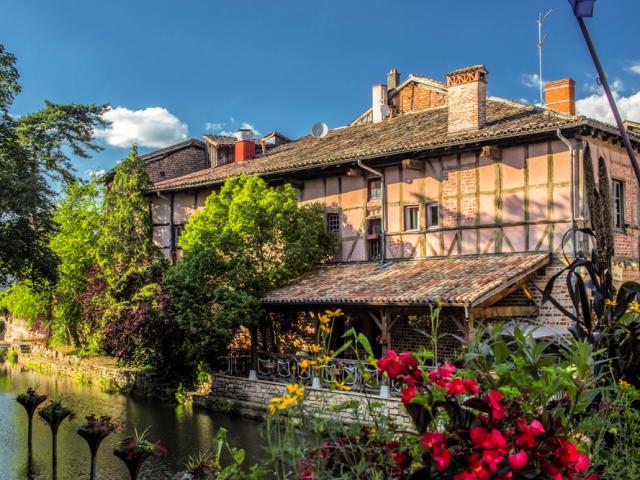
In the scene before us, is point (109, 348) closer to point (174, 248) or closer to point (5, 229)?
point (174, 248)

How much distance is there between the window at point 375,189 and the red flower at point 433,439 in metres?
15.6

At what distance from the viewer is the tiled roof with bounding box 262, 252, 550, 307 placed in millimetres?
13391

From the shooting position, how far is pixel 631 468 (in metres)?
3.46

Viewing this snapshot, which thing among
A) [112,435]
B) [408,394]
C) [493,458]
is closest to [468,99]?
[112,435]

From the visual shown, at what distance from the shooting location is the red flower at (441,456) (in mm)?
2551

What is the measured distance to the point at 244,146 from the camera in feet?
82.3

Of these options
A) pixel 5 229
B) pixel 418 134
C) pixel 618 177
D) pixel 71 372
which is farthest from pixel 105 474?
pixel 71 372

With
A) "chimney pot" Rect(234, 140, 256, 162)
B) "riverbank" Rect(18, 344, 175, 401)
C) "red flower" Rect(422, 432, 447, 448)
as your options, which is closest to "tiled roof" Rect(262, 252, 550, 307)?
"riverbank" Rect(18, 344, 175, 401)

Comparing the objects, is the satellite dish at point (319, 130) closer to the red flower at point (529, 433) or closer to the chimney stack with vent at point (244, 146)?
the chimney stack with vent at point (244, 146)

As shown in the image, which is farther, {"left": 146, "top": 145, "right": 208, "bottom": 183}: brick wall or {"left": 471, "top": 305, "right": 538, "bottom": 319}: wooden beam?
{"left": 146, "top": 145, "right": 208, "bottom": 183}: brick wall

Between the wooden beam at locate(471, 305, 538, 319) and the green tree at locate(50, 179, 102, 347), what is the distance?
1539cm

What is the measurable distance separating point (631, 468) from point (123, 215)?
21738mm

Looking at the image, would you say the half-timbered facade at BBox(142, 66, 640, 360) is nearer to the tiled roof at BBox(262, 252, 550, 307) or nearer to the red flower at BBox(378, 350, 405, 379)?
the tiled roof at BBox(262, 252, 550, 307)

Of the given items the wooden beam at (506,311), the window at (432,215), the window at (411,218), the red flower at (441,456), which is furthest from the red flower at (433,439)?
the window at (411,218)
